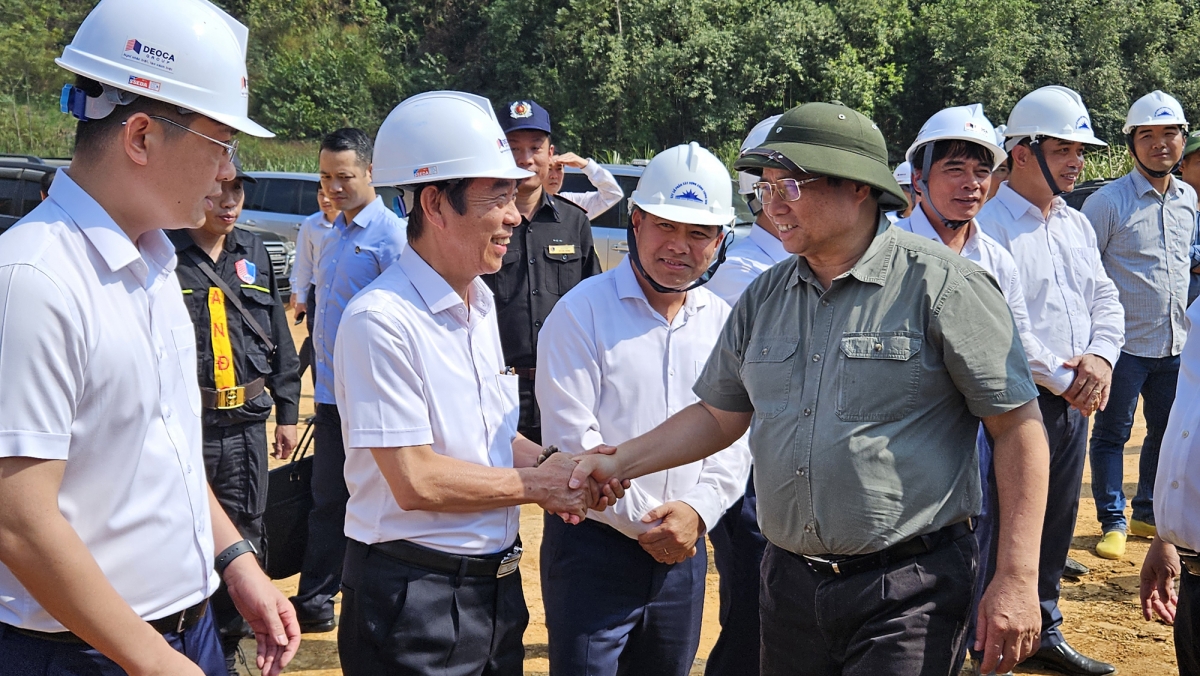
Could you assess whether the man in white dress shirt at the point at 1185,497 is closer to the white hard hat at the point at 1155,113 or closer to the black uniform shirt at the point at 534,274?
the black uniform shirt at the point at 534,274

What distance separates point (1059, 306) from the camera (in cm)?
477

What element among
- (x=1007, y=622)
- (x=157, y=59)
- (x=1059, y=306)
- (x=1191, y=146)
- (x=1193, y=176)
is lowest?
(x=1007, y=622)

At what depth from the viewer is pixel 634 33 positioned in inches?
1264

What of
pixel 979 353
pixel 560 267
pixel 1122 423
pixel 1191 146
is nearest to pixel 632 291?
pixel 979 353

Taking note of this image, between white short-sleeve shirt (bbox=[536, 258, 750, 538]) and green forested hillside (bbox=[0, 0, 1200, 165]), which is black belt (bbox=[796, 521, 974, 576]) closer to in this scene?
white short-sleeve shirt (bbox=[536, 258, 750, 538])

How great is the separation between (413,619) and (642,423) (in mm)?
1000

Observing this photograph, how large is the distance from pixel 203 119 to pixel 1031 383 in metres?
2.10

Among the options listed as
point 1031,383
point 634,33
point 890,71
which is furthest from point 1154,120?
point 634,33

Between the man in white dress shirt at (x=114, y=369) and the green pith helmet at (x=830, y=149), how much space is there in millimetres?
1372

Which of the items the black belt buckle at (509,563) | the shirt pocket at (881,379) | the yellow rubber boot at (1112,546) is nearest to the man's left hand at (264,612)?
the black belt buckle at (509,563)

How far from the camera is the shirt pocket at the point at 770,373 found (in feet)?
9.67

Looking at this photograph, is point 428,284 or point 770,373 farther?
point 770,373

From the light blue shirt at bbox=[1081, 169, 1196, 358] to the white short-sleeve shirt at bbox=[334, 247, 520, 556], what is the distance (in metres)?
4.92

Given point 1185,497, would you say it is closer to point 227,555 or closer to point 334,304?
point 227,555
